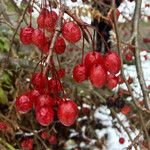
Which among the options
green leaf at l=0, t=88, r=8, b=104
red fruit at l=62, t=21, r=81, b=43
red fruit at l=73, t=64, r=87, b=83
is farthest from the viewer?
green leaf at l=0, t=88, r=8, b=104

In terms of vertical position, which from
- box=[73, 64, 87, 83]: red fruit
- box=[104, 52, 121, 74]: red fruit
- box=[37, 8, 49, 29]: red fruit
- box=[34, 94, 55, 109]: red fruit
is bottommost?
box=[34, 94, 55, 109]: red fruit

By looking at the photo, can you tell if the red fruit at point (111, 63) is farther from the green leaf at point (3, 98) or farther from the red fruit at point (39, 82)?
the green leaf at point (3, 98)

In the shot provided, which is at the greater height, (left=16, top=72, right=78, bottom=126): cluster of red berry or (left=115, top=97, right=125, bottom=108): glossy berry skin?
(left=16, top=72, right=78, bottom=126): cluster of red berry

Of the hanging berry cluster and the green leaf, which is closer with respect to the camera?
the hanging berry cluster

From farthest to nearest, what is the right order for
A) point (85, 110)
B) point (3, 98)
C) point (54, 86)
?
point (85, 110) → point (3, 98) → point (54, 86)

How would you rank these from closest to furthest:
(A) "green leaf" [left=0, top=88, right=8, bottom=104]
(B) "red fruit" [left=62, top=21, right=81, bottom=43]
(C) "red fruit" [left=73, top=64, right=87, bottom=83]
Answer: (B) "red fruit" [left=62, top=21, right=81, bottom=43], (C) "red fruit" [left=73, top=64, right=87, bottom=83], (A) "green leaf" [left=0, top=88, right=8, bottom=104]

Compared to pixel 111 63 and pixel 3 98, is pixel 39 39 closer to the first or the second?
pixel 111 63

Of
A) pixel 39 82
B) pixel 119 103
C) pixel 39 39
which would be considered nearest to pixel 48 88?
pixel 39 82

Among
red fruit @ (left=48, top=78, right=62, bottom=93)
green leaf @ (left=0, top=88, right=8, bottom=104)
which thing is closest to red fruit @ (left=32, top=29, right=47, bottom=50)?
red fruit @ (left=48, top=78, right=62, bottom=93)

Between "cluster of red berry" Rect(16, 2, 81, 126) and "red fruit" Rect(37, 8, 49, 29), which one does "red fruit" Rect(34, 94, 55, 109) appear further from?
"red fruit" Rect(37, 8, 49, 29)
